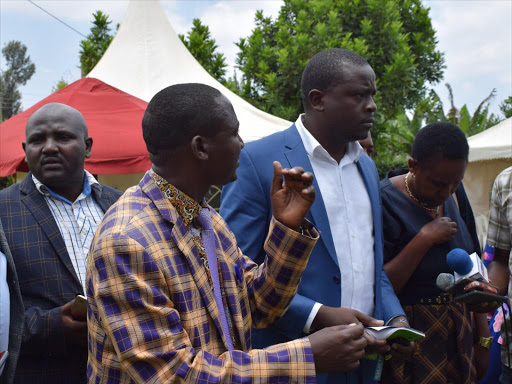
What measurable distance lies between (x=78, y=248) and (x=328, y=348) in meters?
1.52

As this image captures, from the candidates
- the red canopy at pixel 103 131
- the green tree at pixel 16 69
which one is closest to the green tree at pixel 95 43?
the red canopy at pixel 103 131

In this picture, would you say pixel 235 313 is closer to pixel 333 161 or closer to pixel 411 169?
pixel 333 161

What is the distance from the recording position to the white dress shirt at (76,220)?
2.75 metres

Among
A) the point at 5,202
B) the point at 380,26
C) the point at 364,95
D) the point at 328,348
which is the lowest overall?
the point at 328,348

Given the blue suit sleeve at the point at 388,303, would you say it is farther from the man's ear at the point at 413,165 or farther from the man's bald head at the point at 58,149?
the man's bald head at the point at 58,149

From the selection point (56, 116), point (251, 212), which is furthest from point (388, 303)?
point (56, 116)

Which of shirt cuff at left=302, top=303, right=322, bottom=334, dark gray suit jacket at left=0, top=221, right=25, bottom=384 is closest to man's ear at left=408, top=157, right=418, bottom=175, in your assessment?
shirt cuff at left=302, top=303, right=322, bottom=334

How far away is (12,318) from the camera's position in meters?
2.17

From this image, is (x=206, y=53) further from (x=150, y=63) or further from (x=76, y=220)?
(x=76, y=220)

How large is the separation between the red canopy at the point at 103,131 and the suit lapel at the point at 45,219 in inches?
160

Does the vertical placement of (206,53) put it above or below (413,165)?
above

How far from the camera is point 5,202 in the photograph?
2734mm

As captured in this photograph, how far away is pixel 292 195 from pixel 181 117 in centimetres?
47

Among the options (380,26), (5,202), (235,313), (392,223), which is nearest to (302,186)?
(235,313)
